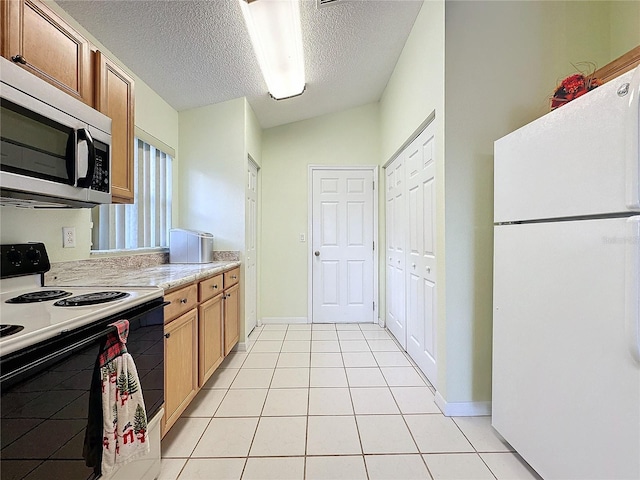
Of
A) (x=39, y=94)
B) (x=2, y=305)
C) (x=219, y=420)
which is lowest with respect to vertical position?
(x=219, y=420)

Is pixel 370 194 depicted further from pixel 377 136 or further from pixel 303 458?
pixel 303 458

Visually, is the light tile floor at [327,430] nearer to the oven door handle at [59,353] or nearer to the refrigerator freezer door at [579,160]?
the oven door handle at [59,353]

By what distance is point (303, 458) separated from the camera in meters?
1.54

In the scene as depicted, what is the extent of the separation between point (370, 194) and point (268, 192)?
1288 mm

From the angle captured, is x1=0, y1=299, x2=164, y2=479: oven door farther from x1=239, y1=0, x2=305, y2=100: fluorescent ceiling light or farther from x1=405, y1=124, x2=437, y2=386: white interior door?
x1=405, y1=124, x2=437, y2=386: white interior door

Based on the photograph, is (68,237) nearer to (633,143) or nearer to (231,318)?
(231,318)

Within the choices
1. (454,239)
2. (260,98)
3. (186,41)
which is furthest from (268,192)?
(454,239)

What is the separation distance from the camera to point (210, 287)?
221 centimetres

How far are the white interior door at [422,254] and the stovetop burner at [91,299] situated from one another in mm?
1878

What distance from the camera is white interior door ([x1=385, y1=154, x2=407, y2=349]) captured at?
10.1 feet

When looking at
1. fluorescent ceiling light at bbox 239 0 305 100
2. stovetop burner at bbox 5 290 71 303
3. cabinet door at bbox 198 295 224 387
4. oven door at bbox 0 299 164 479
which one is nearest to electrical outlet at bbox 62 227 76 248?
stovetop burner at bbox 5 290 71 303

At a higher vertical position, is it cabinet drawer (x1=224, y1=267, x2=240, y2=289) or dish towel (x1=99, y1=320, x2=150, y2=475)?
cabinet drawer (x1=224, y1=267, x2=240, y2=289)

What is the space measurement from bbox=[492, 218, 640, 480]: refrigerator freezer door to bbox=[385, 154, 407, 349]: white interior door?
4.71ft

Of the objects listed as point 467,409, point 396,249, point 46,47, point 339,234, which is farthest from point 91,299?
point 339,234
